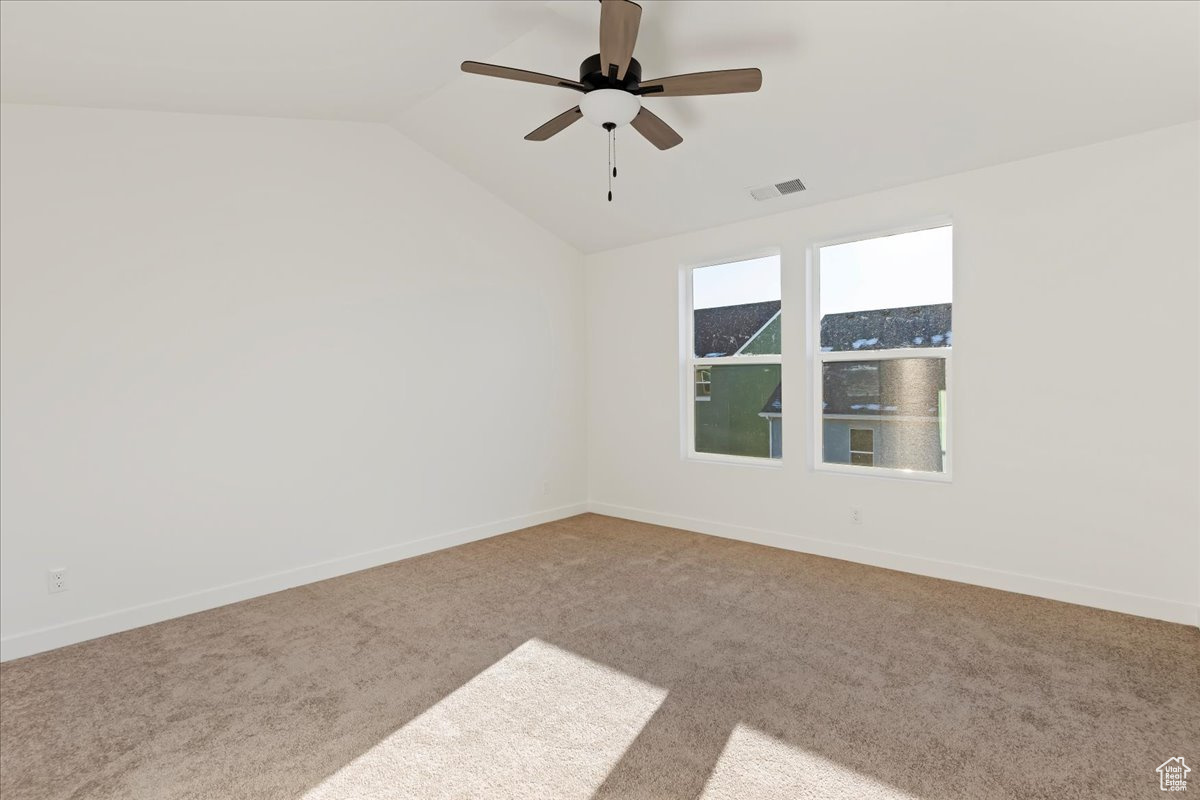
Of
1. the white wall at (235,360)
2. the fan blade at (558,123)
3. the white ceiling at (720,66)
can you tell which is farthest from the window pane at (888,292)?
the white wall at (235,360)

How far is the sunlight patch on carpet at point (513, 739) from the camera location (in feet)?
5.99

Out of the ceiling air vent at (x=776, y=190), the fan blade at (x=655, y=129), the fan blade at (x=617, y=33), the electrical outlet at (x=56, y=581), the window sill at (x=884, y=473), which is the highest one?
the ceiling air vent at (x=776, y=190)

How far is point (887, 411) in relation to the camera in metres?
3.97

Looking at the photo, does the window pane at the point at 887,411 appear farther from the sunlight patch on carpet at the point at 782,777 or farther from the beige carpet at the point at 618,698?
the sunlight patch on carpet at the point at 782,777

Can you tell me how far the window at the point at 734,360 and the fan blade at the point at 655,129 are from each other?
1.80 m

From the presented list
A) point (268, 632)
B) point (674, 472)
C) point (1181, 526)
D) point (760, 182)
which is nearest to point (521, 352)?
point (674, 472)

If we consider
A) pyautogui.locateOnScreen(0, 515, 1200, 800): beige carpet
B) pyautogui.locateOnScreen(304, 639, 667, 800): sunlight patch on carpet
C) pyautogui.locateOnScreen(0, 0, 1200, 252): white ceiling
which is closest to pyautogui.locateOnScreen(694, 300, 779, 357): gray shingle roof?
pyautogui.locateOnScreen(0, 0, 1200, 252): white ceiling

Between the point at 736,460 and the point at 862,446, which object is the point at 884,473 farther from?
the point at 736,460

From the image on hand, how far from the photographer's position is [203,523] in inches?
133

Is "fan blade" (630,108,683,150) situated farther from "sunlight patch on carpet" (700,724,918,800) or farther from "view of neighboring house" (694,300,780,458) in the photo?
"sunlight patch on carpet" (700,724,918,800)

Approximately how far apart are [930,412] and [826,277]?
1.18 m

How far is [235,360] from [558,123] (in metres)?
2.33

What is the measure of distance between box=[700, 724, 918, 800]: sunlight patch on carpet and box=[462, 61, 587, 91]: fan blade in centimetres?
266

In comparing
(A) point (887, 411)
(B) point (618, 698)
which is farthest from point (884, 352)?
(B) point (618, 698)
